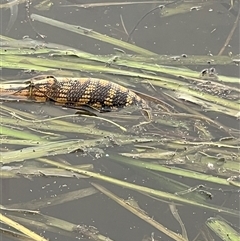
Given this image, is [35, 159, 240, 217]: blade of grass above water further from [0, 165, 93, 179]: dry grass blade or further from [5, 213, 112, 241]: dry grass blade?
[5, 213, 112, 241]: dry grass blade

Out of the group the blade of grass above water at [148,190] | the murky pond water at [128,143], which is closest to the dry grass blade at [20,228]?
the murky pond water at [128,143]

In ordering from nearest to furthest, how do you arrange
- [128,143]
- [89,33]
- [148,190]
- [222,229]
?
[222,229]
[148,190]
[128,143]
[89,33]

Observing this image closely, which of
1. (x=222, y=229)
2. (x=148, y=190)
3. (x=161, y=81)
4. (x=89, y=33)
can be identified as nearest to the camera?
(x=222, y=229)

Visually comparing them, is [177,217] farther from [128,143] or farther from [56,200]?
[56,200]

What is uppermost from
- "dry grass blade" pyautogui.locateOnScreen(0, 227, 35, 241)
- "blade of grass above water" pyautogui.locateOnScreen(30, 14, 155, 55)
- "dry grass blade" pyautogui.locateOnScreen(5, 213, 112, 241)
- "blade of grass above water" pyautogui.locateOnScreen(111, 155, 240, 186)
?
"blade of grass above water" pyautogui.locateOnScreen(30, 14, 155, 55)

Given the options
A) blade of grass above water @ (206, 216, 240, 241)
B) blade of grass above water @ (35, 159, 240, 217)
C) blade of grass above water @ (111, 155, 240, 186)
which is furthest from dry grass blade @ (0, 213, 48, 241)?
blade of grass above water @ (206, 216, 240, 241)

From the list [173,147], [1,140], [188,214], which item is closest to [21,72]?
[1,140]

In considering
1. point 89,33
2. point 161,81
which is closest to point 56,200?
point 161,81

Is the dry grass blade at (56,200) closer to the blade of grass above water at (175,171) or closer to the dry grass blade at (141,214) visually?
the dry grass blade at (141,214)
